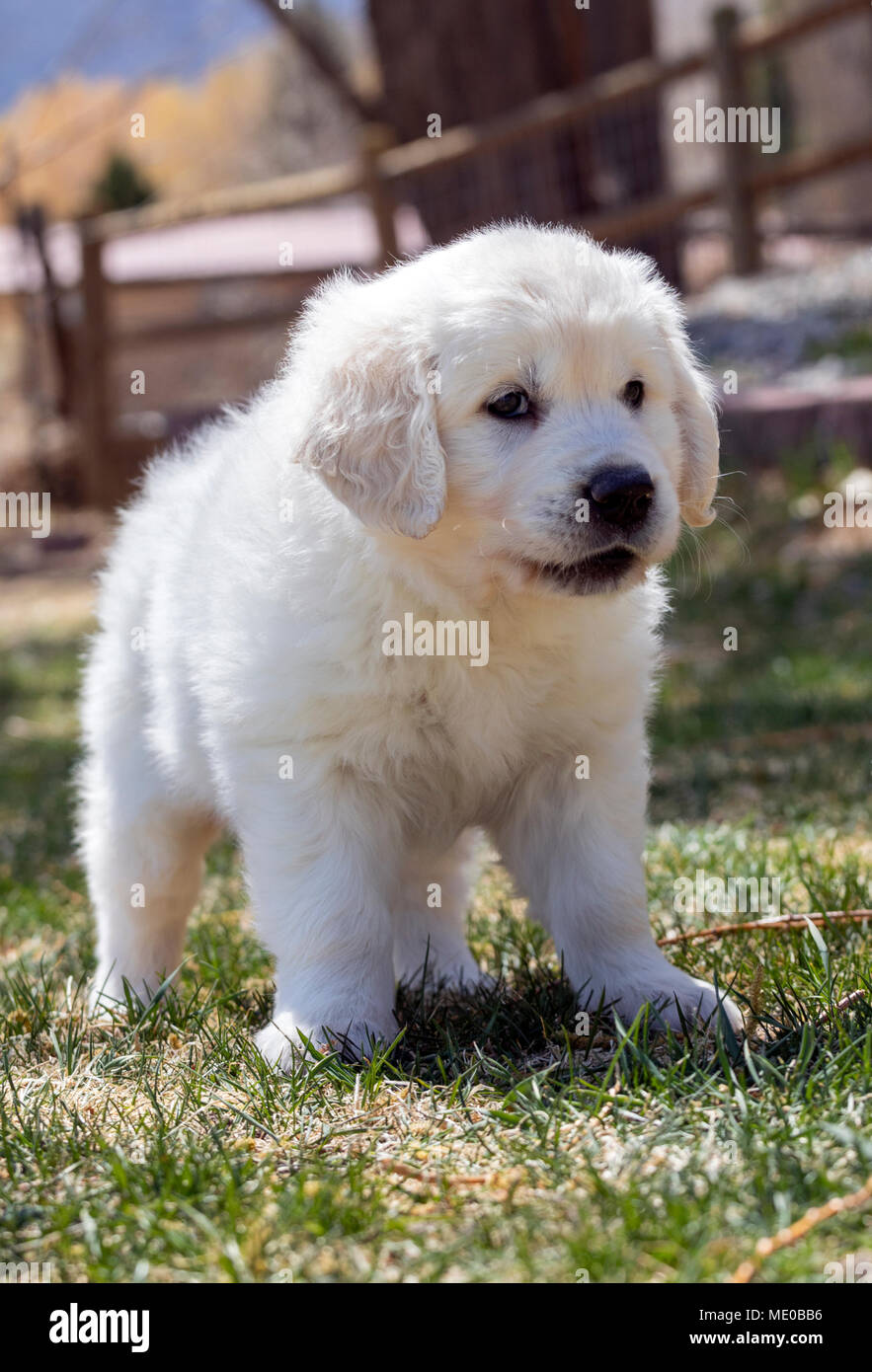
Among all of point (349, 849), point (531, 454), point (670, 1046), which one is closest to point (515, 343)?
point (531, 454)

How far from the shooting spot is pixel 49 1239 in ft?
7.08

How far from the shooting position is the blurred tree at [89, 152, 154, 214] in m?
30.1

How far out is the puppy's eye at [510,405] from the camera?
2885 millimetres

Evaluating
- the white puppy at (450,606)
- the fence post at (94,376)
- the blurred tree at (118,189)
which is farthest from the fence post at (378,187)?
the blurred tree at (118,189)

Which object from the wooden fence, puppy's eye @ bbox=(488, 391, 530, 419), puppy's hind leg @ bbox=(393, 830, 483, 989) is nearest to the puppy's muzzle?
puppy's eye @ bbox=(488, 391, 530, 419)

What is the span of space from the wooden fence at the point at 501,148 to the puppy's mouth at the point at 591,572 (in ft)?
21.7

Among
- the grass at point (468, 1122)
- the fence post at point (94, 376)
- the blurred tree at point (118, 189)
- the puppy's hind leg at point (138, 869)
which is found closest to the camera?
the grass at point (468, 1122)

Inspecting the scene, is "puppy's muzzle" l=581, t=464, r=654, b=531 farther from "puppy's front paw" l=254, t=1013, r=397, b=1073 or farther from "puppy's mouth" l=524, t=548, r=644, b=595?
"puppy's front paw" l=254, t=1013, r=397, b=1073

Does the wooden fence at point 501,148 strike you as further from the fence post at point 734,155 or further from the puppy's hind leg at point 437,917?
the puppy's hind leg at point 437,917

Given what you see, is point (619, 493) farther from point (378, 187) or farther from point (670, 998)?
point (378, 187)

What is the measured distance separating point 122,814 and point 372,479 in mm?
1286

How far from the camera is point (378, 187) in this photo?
11750mm

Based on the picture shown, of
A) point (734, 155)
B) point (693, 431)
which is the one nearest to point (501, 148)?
point (734, 155)
